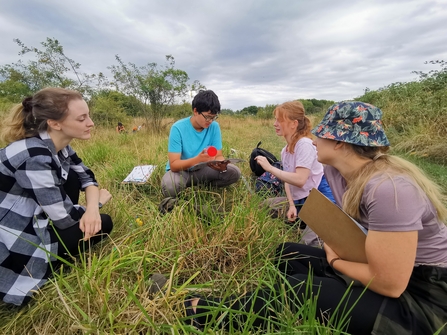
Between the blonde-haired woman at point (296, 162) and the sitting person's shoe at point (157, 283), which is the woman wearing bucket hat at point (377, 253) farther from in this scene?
the blonde-haired woman at point (296, 162)

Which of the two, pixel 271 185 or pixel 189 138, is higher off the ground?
pixel 189 138

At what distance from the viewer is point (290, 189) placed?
249cm

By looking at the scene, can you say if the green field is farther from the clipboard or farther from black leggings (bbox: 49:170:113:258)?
the clipboard

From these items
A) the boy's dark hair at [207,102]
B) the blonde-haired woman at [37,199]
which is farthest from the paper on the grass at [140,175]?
the blonde-haired woman at [37,199]

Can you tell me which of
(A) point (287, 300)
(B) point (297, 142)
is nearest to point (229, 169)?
(B) point (297, 142)

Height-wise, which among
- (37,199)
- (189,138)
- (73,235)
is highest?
(189,138)

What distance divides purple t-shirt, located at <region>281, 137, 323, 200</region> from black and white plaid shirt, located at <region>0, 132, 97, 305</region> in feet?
6.05

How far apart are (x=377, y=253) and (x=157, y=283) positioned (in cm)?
103

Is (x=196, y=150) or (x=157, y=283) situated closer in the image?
(x=157, y=283)

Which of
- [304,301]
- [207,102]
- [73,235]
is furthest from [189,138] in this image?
[304,301]

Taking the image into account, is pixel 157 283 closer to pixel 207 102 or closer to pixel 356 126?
pixel 356 126

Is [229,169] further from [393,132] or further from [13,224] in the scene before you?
[393,132]

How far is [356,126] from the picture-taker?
3.78ft

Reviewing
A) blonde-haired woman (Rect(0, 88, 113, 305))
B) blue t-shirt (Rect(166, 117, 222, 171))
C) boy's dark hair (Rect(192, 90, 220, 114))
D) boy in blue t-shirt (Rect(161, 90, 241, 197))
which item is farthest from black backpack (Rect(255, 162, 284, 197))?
blonde-haired woman (Rect(0, 88, 113, 305))
